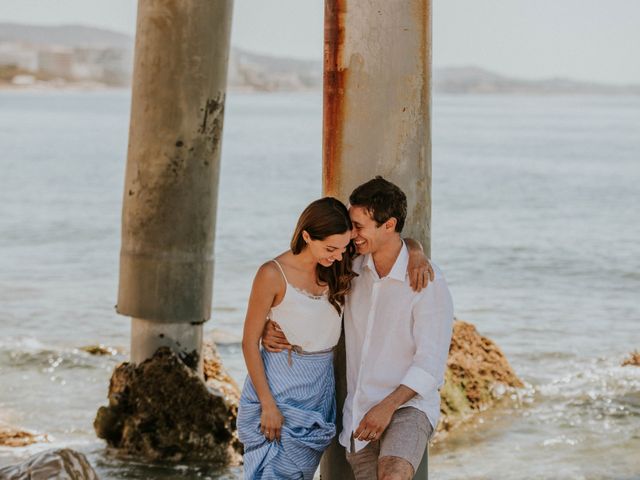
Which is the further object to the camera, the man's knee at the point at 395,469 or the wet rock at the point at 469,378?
the wet rock at the point at 469,378

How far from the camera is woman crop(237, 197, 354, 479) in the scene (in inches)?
225

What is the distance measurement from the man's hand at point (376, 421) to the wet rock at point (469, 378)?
453cm

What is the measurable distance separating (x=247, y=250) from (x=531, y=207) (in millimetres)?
10640

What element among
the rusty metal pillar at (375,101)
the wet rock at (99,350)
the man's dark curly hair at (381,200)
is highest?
the rusty metal pillar at (375,101)

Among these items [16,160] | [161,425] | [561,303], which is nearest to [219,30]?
[161,425]

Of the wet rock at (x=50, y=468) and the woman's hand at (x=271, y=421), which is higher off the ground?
the woman's hand at (x=271, y=421)

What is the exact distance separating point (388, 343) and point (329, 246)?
53cm

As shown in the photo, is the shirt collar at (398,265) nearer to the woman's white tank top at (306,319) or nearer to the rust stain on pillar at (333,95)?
the woman's white tank top at (306,319)

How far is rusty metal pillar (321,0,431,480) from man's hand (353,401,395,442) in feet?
2.01

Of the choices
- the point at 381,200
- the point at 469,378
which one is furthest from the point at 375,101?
the point at 469,378

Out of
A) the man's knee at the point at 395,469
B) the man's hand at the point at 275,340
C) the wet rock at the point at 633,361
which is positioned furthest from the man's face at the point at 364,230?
the wet rock at the point at 633,361

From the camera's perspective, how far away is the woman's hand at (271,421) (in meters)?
5.72

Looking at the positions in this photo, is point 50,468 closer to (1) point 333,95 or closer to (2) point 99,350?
(1) point 333,95

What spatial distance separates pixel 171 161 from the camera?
8.91 meters
